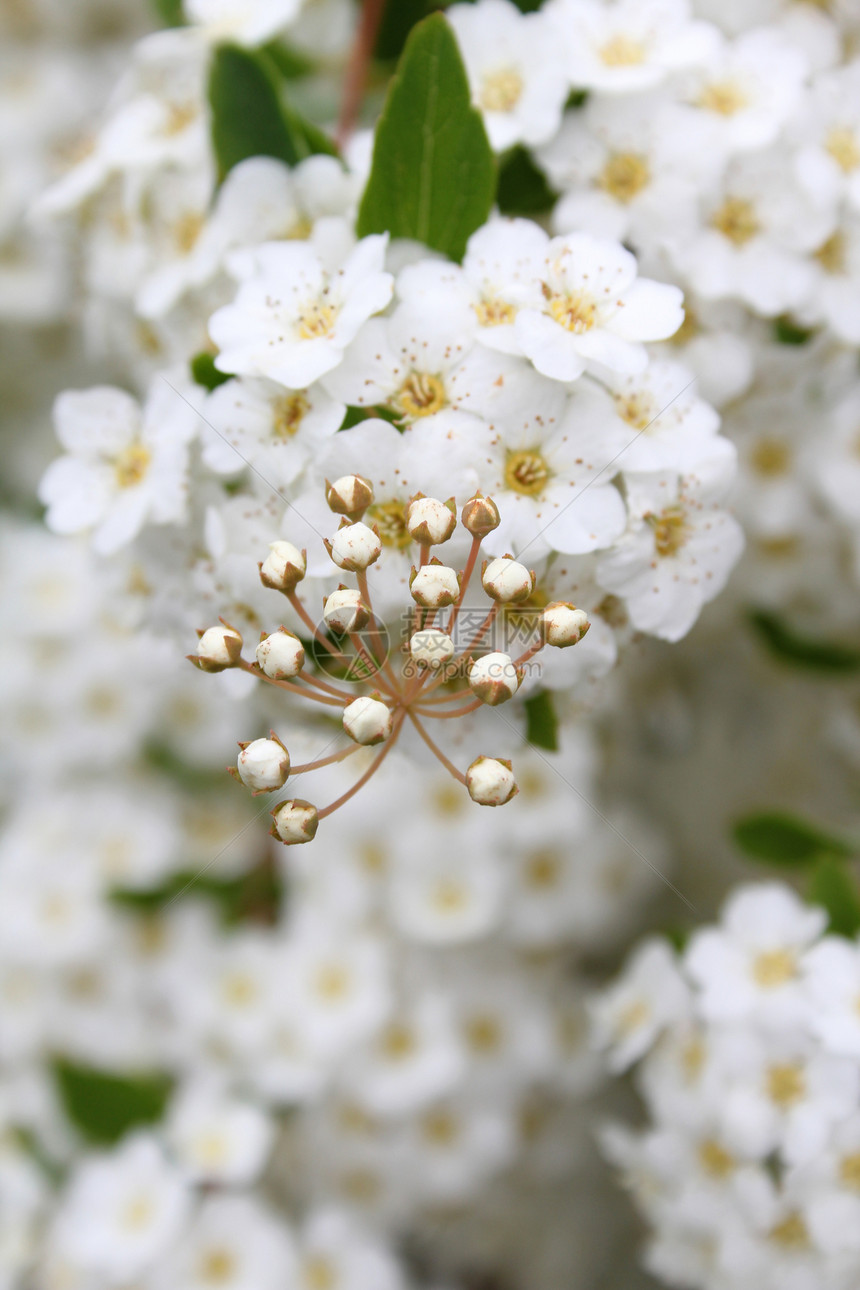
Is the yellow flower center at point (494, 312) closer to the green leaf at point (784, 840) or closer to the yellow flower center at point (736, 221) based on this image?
the yellow flower center at point (736, 221)

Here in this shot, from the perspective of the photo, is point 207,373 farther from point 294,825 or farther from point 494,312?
point 294,825

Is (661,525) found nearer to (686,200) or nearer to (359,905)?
(686,200)

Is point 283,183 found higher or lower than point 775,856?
higher

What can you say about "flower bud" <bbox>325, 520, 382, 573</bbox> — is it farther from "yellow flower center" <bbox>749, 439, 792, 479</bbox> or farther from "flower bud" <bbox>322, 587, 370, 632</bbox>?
"yellow flower center" <bbox>749, 439, 792, 479</bbox>

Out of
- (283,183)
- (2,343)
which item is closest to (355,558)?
(283,183)

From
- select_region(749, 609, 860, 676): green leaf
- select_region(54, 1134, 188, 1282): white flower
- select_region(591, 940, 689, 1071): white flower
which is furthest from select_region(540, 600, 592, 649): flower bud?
select_region(54, 1134, 188, 1282): white flower

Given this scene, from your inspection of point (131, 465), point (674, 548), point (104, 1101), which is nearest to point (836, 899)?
point (674, 548)

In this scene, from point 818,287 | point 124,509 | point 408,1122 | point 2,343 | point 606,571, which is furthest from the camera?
point 2,343

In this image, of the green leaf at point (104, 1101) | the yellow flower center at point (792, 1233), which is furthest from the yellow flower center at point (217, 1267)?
the yellow flower center at point (792, 1233)
